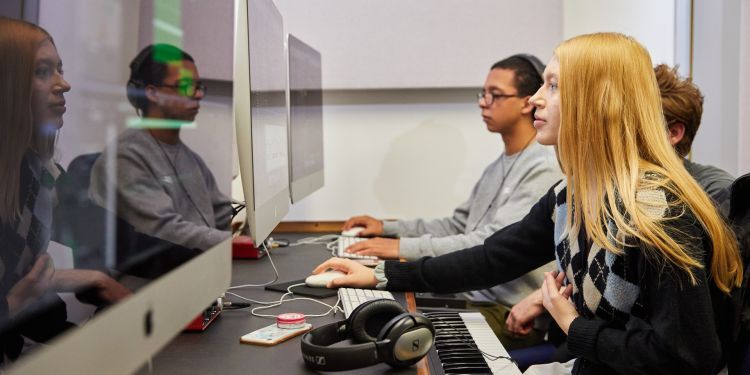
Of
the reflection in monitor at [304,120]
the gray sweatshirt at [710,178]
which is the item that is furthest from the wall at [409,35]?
the gray sweatshirt at [710,178]

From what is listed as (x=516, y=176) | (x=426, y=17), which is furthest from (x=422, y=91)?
(x=516, y=176)

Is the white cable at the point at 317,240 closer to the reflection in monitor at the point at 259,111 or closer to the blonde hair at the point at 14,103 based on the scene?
the reflection in monitor at the point at 259,111

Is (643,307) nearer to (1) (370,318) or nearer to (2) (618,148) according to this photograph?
(2) (618,148)

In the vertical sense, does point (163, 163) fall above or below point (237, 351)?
above

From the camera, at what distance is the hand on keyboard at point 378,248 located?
199cm

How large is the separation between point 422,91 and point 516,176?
0.89m

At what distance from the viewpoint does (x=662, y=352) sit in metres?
1.09

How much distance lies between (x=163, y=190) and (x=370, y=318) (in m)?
0.48

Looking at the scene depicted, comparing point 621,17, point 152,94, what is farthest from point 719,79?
point 152,94

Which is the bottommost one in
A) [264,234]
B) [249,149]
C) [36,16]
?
[264,234]

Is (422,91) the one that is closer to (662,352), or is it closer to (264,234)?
(264,234)

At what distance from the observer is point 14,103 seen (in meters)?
0.44

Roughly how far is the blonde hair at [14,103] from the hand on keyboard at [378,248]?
1.55m

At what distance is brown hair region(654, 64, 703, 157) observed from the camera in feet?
6.31
